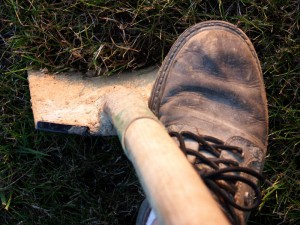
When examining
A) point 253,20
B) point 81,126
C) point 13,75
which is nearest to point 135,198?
point 81,126

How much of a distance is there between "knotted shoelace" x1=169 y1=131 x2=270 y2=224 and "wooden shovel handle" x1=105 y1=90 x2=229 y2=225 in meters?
0.22

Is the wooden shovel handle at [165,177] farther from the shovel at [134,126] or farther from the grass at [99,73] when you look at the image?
the grass at [99,73]

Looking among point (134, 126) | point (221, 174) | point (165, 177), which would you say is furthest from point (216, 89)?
point (165, 177)

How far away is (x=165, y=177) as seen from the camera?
862 mm

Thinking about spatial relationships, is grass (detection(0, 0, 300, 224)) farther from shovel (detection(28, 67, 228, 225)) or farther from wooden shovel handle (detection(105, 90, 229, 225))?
wooden shovel handle (detection(105, 90, 229, 225))

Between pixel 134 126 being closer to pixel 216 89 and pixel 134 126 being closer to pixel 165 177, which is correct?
pixel 165 177

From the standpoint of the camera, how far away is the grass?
158 centimetres

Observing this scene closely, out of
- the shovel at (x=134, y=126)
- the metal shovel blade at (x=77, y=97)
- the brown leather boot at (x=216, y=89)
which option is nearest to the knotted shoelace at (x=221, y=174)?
the brown leather boot at (x=216, y=89)

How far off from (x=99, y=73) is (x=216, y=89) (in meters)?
0.43

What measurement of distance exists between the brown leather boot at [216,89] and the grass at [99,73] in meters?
0.13

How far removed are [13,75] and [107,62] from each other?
1.14 ft

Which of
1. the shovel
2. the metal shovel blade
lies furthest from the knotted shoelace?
the metal shovel blade

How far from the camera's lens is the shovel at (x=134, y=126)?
0.82 m

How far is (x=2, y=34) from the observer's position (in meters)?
1.65
